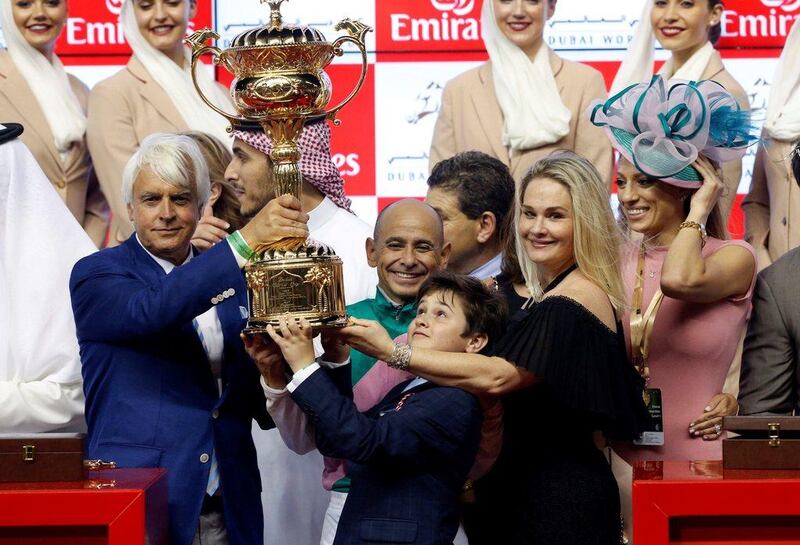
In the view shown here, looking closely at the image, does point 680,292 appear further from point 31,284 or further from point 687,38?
point 687,38

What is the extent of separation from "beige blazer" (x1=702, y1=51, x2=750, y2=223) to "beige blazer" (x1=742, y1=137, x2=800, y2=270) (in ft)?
0.34

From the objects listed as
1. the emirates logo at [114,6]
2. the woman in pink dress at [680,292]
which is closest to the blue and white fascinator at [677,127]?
the woman in pink dress at [680,292]

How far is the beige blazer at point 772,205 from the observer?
5.57 metres

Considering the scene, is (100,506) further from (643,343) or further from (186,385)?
(643,343)

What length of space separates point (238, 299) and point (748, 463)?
47.2 inches

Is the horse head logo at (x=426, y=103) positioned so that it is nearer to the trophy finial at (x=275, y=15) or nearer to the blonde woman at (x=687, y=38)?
the blonde woman at (x=687, y=38)

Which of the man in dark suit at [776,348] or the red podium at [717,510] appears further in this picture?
the man in dark suit at [776,348]

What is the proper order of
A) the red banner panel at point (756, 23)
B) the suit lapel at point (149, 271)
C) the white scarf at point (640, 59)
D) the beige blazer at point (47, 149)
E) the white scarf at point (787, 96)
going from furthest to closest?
the red banner panel at point (756, 23)
the white scarf at point (640, 59)
the beige blazer at point (47, 149)
the white scarf at point (787, 96)
the suit lapel at point (149, 271)

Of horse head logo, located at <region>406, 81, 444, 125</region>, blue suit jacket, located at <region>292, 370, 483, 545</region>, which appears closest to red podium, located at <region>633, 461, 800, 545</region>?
blue suit jacket, located at <region>292, 370, 483, 545</region>

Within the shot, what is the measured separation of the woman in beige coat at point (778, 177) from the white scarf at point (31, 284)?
2623 mm

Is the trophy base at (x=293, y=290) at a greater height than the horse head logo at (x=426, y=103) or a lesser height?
lesser

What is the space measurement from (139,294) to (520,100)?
2.48 meters

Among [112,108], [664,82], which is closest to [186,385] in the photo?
[664,82]

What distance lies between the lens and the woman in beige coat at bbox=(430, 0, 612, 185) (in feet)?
18.5
